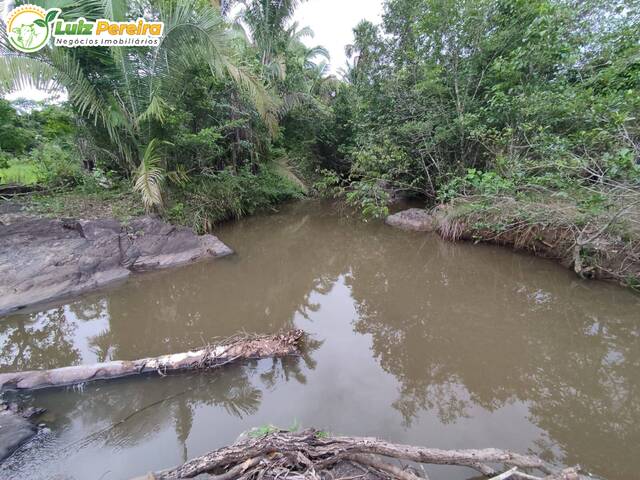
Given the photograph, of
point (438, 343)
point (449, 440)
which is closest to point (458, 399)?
point (449, 440)

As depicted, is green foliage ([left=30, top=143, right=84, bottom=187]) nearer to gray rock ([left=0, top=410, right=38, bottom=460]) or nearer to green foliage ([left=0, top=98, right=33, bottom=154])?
green foliage ([left=0, top=98, right=33, bottom=154])

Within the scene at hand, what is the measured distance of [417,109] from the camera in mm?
7520

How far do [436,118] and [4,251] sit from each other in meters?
8.44

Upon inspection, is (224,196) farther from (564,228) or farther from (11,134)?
(564,228)

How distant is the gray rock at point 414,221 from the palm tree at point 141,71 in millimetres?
4498

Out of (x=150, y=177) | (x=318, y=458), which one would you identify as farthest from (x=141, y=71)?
(x=318, y=458)

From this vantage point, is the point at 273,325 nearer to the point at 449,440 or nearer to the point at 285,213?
the point at 449,440

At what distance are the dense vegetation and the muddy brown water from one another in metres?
1.50

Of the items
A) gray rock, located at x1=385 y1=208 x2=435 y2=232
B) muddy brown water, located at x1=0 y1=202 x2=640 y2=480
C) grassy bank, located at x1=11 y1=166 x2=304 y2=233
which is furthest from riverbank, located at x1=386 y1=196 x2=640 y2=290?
grassy bank, located at x1=11 y1=166 x2=304 y2=233

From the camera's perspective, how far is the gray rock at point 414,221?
7.30 metres

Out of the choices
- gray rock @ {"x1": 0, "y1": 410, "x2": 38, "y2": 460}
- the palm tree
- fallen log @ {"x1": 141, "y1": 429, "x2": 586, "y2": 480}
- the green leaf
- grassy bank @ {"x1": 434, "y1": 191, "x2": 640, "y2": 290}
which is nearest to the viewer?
fallen log @ {"x1": 141, "y1": 429, "x2": 586, "y2": 480}

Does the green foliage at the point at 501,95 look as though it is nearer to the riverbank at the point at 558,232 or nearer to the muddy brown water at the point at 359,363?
the riverbank at the point at 558,232

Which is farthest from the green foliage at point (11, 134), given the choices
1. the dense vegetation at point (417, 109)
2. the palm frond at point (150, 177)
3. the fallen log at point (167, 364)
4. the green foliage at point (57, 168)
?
the fallen log at point (167, 364)

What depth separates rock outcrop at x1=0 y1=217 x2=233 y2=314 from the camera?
14.2ft
